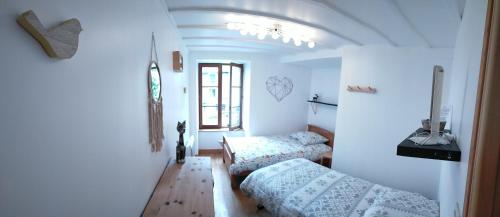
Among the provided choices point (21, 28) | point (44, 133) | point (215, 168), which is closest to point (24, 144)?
point (44, 133)

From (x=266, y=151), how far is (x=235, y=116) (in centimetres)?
178

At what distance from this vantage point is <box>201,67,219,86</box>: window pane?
5.09m

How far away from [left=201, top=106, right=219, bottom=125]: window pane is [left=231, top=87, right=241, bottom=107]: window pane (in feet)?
1.49

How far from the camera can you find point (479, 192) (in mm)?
480

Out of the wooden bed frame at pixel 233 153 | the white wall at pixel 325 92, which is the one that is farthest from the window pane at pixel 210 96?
Result: the white wall at pixel 325 92

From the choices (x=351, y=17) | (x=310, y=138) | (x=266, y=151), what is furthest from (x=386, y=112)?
(x=266, y=151)

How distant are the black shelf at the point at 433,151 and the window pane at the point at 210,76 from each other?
14.8 feet

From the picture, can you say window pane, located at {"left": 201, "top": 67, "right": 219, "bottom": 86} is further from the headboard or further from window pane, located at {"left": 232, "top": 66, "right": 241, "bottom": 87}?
the headboard

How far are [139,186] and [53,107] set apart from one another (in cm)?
87

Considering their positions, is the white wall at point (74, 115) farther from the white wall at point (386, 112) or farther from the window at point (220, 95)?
the window at point (220, 95)

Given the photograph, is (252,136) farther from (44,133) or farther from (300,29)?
(44,133)

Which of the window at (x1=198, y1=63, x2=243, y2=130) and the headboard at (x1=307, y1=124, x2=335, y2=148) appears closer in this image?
the headboard at (x1=307, y1=124, x2=335, y2=148)

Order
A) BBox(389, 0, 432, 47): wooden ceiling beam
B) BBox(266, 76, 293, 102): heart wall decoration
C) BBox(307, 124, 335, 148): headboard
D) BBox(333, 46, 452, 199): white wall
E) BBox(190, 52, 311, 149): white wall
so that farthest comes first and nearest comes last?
BBox(266, 76, 293, 102): heart wall decoration
BBox(190, 52, 311, 149): white wall
BBox(307, 124, 335, 148): headboard
BBox(333, 46, 452, 199): white wall
BBox(389, 0, 432, 47): wooden ceiling beam

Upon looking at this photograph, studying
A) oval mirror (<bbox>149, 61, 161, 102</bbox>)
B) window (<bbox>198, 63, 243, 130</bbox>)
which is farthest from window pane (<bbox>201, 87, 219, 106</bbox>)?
oval mirror (<bbox>149, 61, 161, 102</bbox>)
